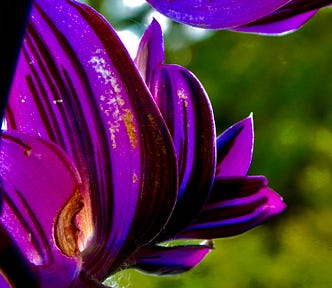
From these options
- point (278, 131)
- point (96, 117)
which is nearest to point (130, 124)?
point (96, 117)

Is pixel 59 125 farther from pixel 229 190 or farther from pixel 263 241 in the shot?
pixel 263 241

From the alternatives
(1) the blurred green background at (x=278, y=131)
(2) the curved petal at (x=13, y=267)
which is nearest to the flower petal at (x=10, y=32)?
(2) the curved petal at (x=13, y=267)

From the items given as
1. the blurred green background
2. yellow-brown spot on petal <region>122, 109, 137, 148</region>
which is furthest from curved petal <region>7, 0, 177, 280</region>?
the blurred green background

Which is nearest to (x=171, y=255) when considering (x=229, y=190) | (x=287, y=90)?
(x=229, y=190)

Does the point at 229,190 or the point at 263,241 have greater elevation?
the point at 229,190

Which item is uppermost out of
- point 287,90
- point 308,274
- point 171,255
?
point 171,255

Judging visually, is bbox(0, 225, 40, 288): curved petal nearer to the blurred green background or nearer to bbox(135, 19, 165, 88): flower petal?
bbox(135, 19, 165, 88): flower petal
